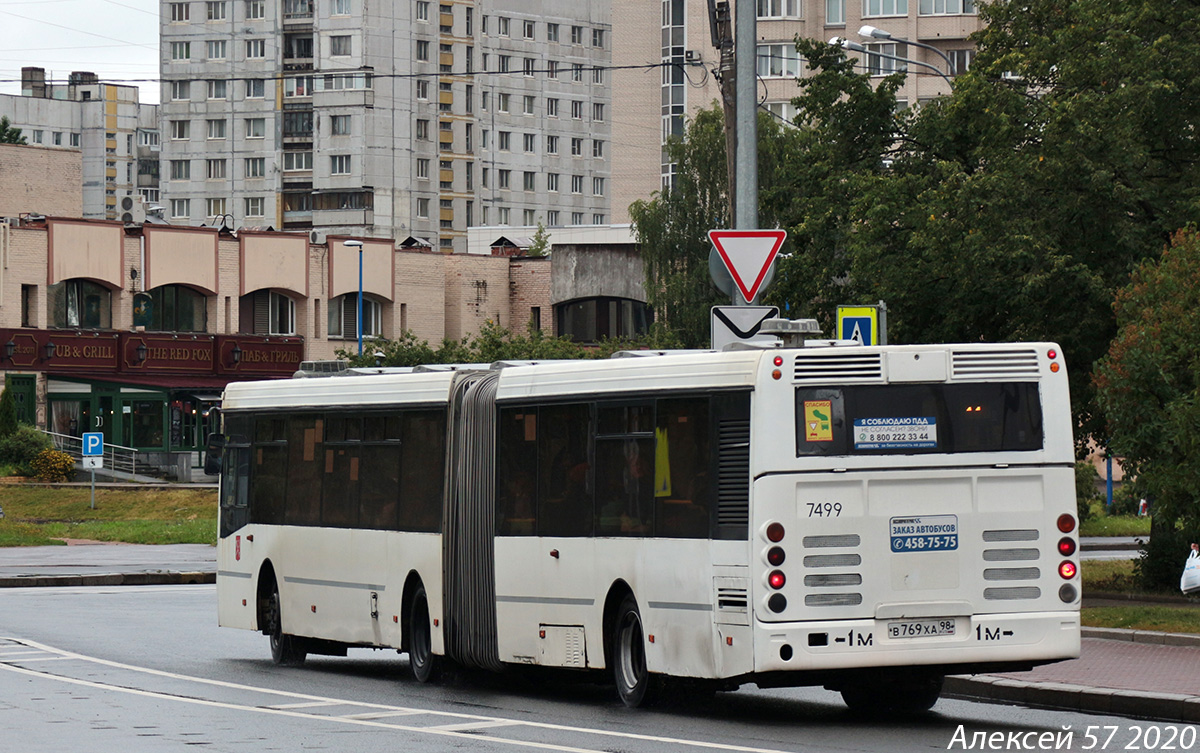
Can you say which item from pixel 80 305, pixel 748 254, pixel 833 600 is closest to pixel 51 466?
pixel 80 305

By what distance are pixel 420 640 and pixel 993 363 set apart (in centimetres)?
621

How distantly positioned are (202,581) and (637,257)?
53.0 m

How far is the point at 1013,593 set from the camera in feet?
44.2

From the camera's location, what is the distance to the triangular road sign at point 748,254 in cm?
1728

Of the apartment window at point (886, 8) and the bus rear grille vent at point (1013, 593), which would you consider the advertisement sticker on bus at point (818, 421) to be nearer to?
the bus rear grille vent at point (1013, 593)

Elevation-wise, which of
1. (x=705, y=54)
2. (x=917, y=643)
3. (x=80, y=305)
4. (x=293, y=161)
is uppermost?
(x=705, y=54)

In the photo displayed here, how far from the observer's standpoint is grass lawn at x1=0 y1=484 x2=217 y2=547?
4856 cm

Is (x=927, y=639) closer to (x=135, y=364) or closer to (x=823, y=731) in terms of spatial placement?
(x=823, y=731)

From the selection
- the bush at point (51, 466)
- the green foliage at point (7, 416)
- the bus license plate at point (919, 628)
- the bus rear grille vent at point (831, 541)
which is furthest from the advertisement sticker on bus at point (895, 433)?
the green foliage at point (7, 416)

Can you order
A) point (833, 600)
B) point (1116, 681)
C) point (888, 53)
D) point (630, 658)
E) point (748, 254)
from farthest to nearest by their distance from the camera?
1. point (888, 53)
2. point (748, 254)
3. point (1116, 681)
4. point (630, 658)
5. point (833, 600)

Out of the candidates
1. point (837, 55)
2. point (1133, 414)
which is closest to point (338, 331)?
point (837, 55)

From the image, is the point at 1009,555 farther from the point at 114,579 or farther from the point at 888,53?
the point at 888,53

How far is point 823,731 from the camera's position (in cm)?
1304

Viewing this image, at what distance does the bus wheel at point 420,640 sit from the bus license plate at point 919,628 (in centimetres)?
537
